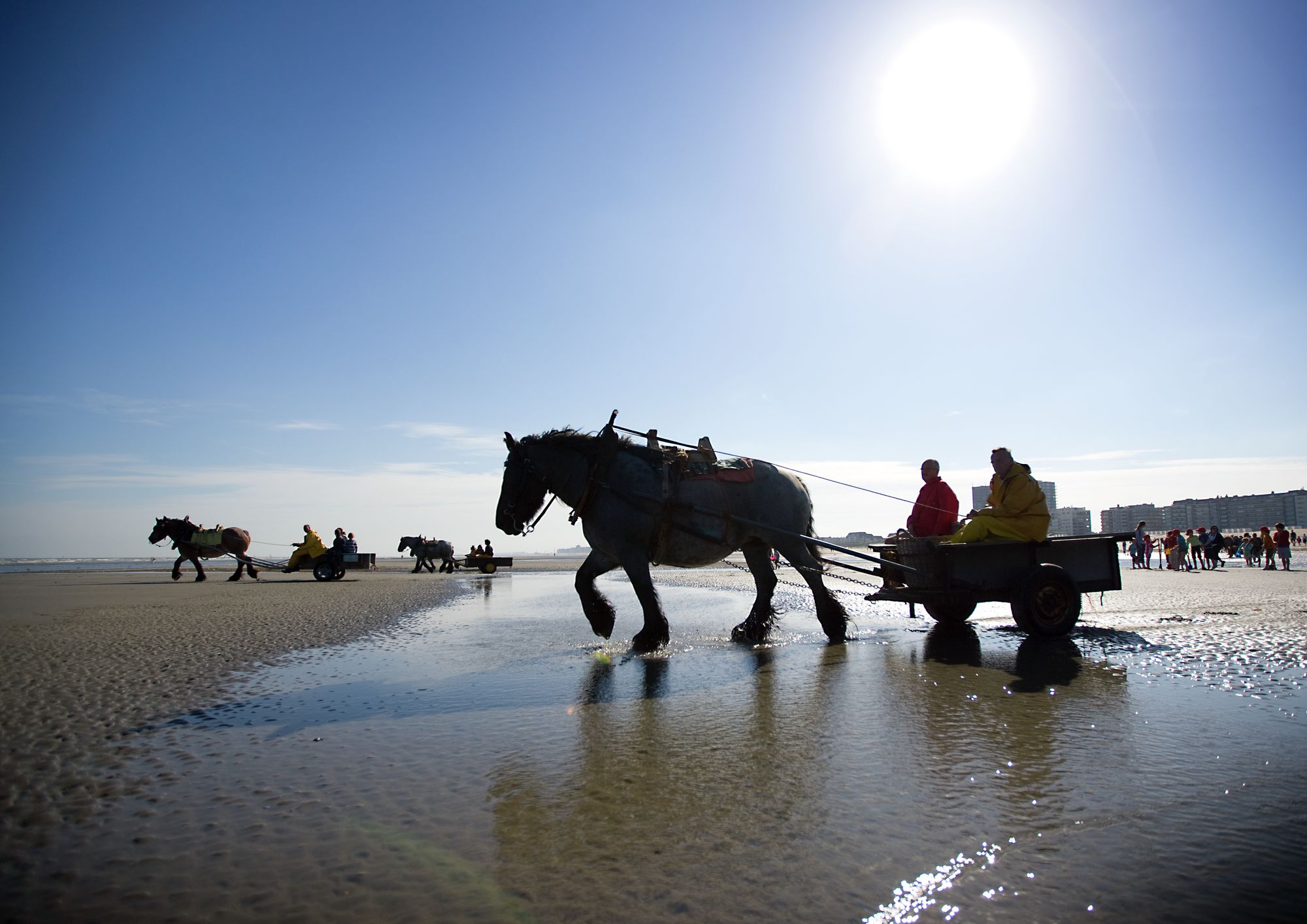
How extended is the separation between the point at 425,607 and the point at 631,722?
1088 cm

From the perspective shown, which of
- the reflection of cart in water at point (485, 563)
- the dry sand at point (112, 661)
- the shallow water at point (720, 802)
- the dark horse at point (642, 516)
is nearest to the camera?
the shallow water at point (720, 802)

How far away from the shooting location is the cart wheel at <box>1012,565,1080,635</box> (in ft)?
25.6

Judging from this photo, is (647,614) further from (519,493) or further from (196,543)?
(196,543)

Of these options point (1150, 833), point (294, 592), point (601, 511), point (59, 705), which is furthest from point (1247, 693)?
point (294, 592)

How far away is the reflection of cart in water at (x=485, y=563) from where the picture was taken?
34719mm

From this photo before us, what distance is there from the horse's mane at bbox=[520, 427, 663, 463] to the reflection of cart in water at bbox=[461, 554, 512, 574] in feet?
89.8

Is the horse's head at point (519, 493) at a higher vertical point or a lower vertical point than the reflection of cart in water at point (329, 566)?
higher

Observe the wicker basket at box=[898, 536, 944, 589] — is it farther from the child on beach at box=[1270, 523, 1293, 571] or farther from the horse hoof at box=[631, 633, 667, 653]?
the child on beach at box=[1270, 523, 1293, 571]

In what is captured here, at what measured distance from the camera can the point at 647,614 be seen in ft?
25.8

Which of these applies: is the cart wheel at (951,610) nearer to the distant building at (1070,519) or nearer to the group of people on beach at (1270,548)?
the group of people on beach at (1270,548)

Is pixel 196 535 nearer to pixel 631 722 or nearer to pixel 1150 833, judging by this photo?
pixel 631 722

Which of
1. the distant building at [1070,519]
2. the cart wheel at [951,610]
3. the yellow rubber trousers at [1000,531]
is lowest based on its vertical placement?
the cart wheel at [951,610]

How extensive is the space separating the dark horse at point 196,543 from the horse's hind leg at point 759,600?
22615mm

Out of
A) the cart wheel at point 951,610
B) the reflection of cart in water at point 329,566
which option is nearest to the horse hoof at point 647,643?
the cart wheel at point 951,610
